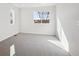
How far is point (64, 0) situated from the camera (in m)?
0.61

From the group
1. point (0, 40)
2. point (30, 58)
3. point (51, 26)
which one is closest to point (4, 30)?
point (0, 40)

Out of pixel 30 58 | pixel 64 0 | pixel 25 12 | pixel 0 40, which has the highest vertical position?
pixel 25 12

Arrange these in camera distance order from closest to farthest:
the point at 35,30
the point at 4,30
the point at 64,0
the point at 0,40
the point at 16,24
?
the point at 64,0, the point at 0,40, the point at 4,30, the point at 16,24, the point at 35,30

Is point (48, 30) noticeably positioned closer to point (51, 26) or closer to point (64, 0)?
point (51, 26)

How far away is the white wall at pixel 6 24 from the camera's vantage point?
3.30 m

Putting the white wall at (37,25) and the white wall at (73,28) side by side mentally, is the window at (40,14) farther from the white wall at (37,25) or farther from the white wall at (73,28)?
the white wall at (73,28)

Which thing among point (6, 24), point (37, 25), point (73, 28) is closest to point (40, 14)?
point (37, 25)

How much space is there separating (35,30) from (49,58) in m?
4.11

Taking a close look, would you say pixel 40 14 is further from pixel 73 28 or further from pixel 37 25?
pixel 73 28

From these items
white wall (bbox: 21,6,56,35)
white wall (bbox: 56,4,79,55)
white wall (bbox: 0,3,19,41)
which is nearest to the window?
white wall (bbox: 21,6,56,35)

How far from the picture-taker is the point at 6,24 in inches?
146

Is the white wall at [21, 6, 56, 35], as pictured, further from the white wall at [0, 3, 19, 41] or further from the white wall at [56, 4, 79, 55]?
the white wall at [56, 4, 79, 55]

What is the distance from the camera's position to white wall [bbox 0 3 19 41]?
330cm

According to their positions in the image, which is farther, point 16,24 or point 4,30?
point 16,24
